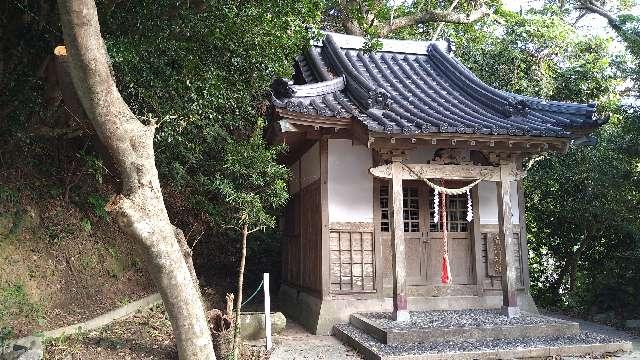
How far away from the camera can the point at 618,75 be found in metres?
12.8

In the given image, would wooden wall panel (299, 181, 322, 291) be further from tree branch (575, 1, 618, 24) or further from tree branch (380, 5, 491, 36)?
tree branch (575, 1, 618, 24)

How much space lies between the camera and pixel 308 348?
307 inches

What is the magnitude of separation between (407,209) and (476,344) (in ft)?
11.4

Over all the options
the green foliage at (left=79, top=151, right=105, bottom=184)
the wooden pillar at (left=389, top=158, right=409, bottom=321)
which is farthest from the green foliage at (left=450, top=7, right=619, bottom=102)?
the green foliage at (left=79, top=151, right=105, bottom=184)

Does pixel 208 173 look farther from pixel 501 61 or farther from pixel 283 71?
pixel 501 61

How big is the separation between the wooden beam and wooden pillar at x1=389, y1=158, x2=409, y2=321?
0.11m

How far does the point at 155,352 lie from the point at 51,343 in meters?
1.45

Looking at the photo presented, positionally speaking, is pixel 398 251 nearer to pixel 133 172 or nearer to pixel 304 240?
pixel 304 240

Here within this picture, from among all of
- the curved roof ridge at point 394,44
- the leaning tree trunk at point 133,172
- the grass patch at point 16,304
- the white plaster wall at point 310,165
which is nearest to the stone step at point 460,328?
the leaning tree trunk at point 133,172

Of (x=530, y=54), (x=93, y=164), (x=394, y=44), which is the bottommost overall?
(x=93, y=164)

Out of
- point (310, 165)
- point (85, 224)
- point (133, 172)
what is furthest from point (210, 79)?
point (85, 224)

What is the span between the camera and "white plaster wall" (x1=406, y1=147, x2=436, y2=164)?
10.1m

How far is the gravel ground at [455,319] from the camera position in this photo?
7785mm

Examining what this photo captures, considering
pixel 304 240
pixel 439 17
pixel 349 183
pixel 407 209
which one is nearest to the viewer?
pixel 349 183
